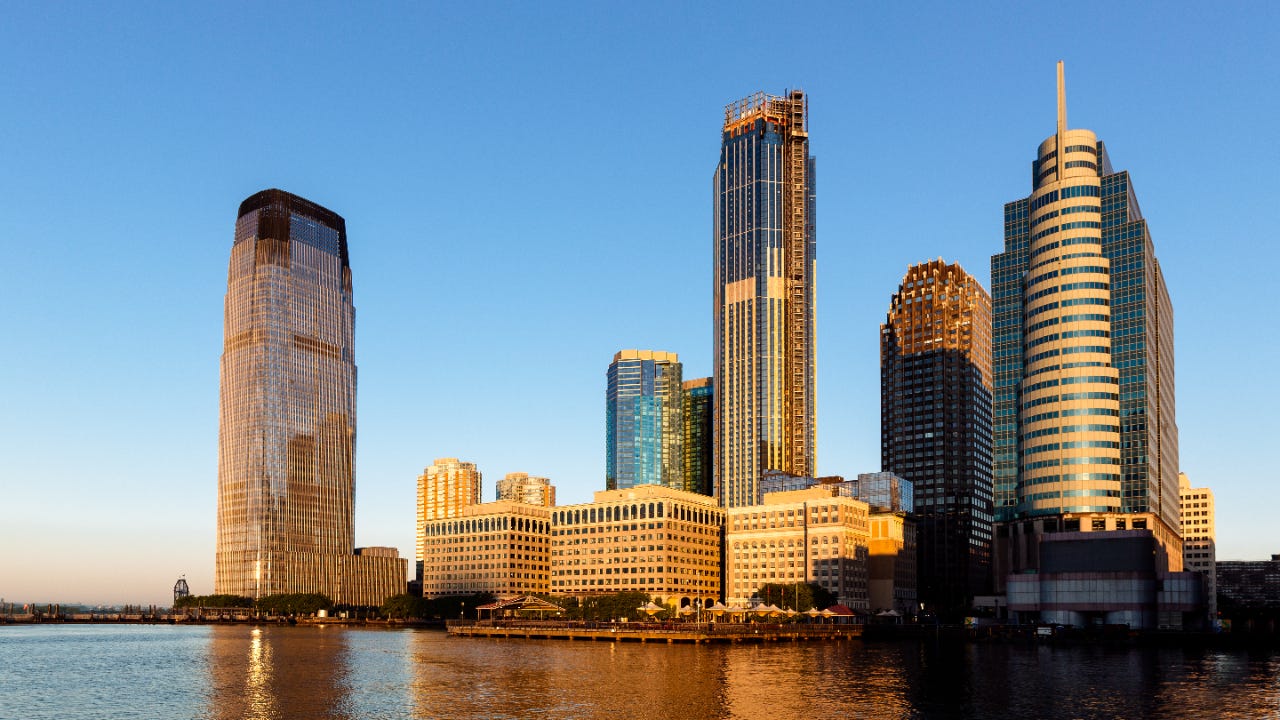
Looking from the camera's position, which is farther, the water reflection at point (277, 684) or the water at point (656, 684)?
the water reflection at point (277, 684)

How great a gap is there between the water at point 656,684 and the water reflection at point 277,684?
24 cm

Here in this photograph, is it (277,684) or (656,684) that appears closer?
(656,684)

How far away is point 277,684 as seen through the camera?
4771 inches

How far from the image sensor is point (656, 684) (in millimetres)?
114250

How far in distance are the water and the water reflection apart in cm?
24

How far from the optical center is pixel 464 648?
7229 inches

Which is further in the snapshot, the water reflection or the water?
the water reflection

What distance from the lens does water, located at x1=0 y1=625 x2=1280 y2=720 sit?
95375 mm

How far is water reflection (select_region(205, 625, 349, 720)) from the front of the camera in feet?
317

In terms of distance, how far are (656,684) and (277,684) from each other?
40290mm

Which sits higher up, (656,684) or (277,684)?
(656,684)

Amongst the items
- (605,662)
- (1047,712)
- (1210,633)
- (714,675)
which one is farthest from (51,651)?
(1210,633)

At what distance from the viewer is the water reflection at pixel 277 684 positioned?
9650 centimetres

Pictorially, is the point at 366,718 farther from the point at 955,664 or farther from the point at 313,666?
the point at 955,664
